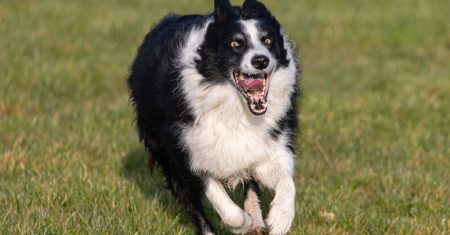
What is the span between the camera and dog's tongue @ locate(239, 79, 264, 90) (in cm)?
527

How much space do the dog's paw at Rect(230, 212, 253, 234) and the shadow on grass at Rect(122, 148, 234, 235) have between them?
598 mm

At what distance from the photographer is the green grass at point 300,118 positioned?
20.8ft

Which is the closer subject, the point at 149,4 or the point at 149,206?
the point at 149,206

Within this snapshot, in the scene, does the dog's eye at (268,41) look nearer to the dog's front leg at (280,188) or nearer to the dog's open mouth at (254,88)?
the dog's open mouth at (254,88)

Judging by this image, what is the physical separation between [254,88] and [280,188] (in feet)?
2.05

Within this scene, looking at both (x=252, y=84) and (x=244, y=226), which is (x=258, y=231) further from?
(x=252, y=84)

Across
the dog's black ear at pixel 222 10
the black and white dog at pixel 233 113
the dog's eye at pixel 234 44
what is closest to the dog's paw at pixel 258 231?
the black and white dog at pixel 233 113

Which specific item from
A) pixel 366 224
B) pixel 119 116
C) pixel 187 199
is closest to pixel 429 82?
pixel 119 116

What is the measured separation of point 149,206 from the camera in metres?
6.38

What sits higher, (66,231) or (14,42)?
(66,231)

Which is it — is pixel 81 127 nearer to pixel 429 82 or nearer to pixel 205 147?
pixel 205 147

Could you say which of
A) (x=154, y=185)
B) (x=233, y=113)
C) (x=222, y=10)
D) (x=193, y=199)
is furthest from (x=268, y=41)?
(x=154, y=185)

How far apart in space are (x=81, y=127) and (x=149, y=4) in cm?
721

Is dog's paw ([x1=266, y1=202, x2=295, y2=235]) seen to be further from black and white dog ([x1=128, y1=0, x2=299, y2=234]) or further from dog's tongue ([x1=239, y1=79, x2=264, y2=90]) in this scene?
dog's tongue ([x1=239, y1=79, x2=264, y2=90])
